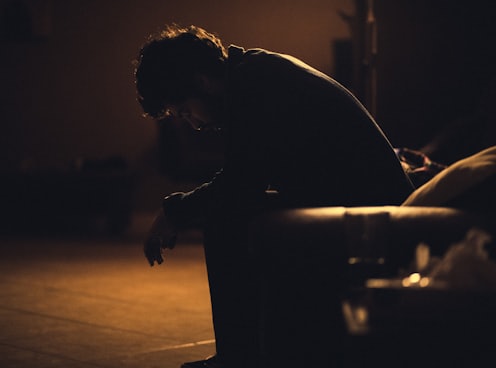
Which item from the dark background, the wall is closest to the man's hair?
the dark background

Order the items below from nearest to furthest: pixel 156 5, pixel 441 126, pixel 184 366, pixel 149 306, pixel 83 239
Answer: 1. pixel 184 366
2. pixel 149 306
3. pixel 83 239
4. pixel 441 126
5. pixel 156 5

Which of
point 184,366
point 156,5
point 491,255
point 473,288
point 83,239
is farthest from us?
point 156,5

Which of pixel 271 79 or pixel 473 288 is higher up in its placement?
pixel 271 79

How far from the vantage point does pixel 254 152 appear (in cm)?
206

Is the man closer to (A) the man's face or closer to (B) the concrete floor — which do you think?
(A) the man's face

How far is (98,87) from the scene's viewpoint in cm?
789

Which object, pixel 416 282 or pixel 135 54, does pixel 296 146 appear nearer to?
pixel 416 282

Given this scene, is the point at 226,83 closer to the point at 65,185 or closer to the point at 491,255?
the point at 491,255

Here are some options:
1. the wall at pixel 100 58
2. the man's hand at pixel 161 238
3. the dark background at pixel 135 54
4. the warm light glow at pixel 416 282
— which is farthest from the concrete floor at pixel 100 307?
the wall at pixel 100 58

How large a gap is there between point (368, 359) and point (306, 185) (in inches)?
27.6

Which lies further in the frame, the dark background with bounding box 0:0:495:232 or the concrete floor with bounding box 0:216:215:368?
the dark background with bounding box 0:0:495:232

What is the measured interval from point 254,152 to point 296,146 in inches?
4.0

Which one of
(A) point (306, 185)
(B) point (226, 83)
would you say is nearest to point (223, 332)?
(A) point (306, 185)

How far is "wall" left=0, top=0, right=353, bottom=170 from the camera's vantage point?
767 centimetres
